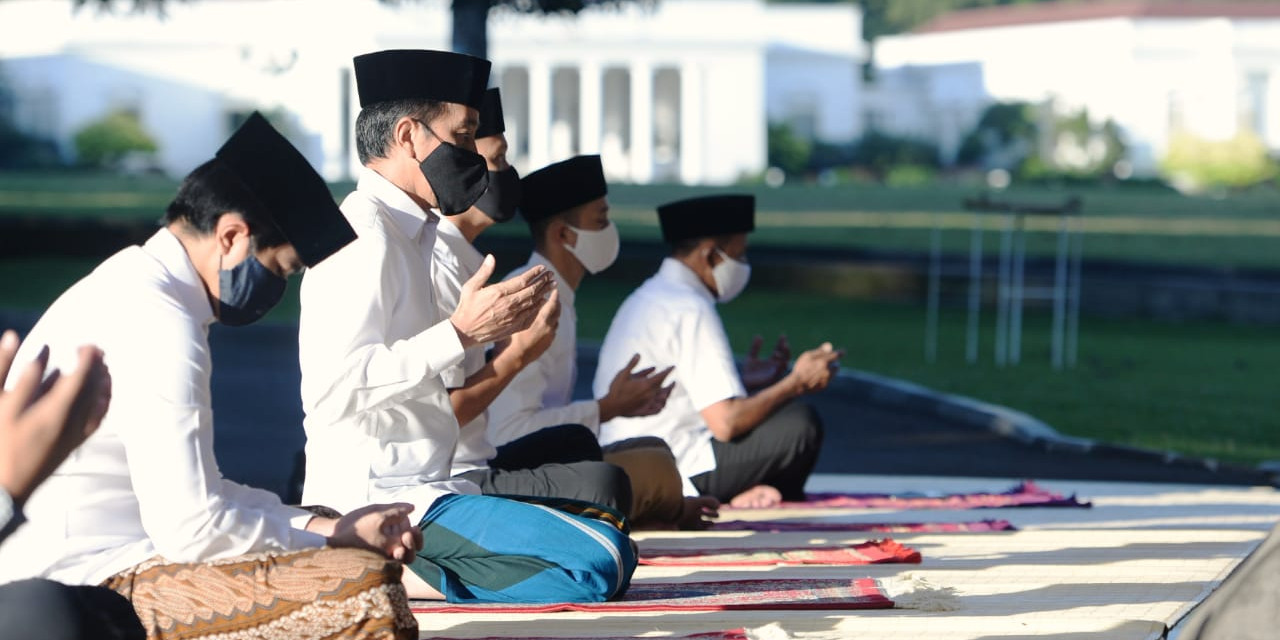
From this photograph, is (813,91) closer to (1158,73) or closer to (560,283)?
(1158,73)

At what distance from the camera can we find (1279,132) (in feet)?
257

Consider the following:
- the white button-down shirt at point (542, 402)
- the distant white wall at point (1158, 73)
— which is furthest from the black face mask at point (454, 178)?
the distant white wall at point (1158, 73)

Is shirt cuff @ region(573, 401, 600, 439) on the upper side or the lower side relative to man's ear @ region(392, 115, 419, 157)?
lower

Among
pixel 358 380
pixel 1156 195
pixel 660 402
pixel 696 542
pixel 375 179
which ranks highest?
pixel 375 179

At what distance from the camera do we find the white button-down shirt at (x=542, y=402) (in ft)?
19.5

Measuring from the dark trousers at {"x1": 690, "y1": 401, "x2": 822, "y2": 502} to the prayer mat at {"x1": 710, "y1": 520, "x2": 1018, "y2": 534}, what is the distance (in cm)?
46

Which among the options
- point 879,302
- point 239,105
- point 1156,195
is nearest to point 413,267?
point 879,302

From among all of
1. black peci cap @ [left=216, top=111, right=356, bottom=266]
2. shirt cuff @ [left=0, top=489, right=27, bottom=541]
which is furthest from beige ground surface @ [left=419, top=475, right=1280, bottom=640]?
shirt cuff @ [left=0, top=489, right=27, bottom=541]

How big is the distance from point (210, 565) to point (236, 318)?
489 mm

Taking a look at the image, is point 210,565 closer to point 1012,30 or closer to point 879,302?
point 879,302

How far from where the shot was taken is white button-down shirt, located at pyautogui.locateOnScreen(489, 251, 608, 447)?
19.5 feet

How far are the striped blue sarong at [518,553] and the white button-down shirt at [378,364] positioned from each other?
0.34 feet

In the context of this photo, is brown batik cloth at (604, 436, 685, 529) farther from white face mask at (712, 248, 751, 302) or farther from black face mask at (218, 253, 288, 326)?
black face mask at (218, 253, 288, 326)

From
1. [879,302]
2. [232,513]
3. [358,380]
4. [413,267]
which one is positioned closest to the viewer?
[232,513]
